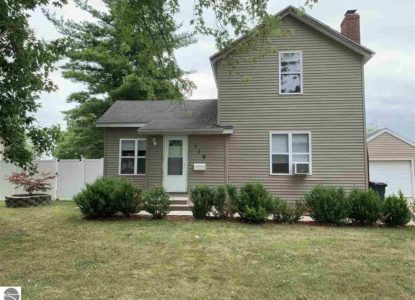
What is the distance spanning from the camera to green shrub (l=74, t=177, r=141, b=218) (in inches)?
374

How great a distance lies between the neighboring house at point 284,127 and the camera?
11922 millimetres

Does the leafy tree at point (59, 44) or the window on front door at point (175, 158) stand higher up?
the leafy tree at point (59, 44)

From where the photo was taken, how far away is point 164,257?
19.9 ft

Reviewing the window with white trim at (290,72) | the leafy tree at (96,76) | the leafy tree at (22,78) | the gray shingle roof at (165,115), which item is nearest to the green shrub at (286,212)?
the gray shingle roof at (165,115)

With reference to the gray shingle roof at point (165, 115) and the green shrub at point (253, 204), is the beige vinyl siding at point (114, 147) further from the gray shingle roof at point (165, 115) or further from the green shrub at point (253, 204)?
the green shrub at point (253, 204)

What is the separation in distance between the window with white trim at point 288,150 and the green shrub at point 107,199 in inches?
194

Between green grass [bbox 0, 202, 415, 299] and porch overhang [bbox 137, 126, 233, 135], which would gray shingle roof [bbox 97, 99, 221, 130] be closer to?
porch overhang [bbox 137, 126, 233, 135]

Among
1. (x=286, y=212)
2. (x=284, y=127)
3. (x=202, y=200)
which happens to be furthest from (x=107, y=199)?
(x=284, y=127)

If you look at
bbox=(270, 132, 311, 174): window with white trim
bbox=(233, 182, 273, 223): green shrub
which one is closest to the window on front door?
bbox=(270, 132, 311, 174): window with white trim

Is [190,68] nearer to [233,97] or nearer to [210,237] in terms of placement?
[233,97]

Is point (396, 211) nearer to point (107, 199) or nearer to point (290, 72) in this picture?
point (290, 72)

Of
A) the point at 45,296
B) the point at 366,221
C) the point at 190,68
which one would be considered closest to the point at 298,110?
the point at 366,221

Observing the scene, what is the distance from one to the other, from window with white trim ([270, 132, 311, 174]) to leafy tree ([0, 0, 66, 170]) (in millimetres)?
Answer: 7097

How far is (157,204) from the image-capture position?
9602mm
